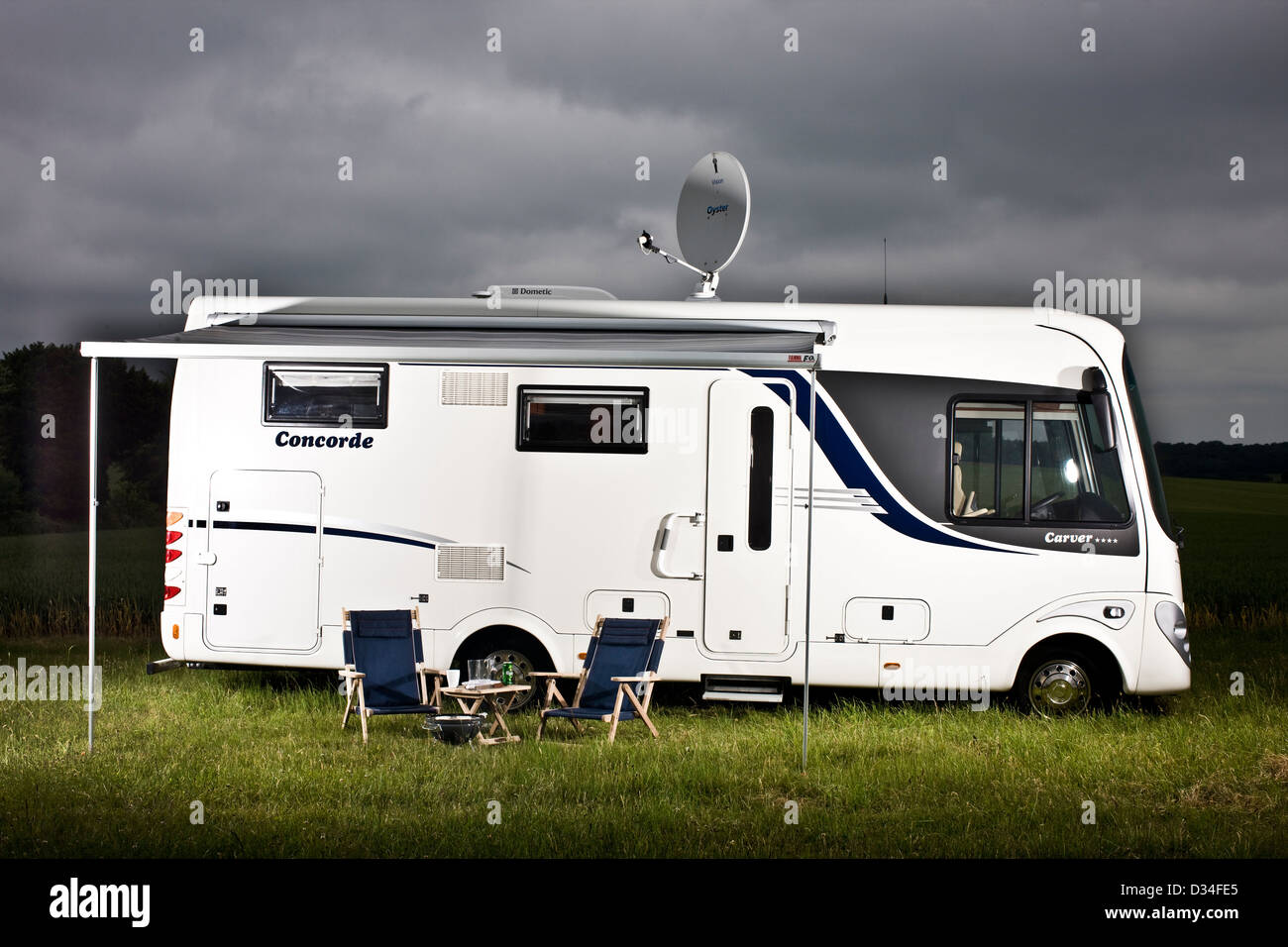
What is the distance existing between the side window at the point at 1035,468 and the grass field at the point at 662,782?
140 centimetres

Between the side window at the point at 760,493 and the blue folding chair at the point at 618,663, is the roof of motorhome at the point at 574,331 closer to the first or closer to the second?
the side window at the point at 760,493

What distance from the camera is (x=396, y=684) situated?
7.79 m

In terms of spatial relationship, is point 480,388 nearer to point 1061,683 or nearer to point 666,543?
point 666,543

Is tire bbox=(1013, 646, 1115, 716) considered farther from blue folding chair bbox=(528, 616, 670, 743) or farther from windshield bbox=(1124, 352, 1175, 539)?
blue folding chair bbox=(528, 616, 670, 743)

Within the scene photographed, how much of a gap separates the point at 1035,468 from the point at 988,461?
32 cm

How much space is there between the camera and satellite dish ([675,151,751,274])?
343 inches

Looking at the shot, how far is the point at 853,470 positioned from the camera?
26.7 ft

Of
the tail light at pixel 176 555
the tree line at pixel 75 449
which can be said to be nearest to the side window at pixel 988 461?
the tail light at pixel 176 555

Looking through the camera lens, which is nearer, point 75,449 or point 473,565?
point 473,565

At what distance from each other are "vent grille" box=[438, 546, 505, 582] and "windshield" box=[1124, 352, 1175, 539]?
4.40m

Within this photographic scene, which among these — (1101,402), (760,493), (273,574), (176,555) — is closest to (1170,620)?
(1101,402)

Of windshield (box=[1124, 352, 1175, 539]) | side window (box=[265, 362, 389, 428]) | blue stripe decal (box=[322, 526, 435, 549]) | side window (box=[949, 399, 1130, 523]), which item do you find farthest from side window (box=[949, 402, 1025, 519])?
side window (box=[265, 362, 389, 428])
